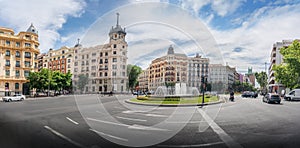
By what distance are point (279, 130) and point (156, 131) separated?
5615 millimetres

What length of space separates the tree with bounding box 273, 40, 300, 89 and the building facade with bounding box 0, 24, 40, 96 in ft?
131

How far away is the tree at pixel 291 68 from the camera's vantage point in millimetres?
34559

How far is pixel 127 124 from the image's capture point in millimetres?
9141

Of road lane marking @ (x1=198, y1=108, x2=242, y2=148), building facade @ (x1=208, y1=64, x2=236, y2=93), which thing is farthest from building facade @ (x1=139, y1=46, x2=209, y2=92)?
road lane marking @ (x1=198, y1=108, x2=242, y2=148)

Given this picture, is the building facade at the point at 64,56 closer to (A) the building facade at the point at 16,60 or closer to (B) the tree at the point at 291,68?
(A) the building facade at the point at 16,60

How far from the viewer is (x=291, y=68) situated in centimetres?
3525

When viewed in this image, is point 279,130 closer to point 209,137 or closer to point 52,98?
point 209,137

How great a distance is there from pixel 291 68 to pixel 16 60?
137ft

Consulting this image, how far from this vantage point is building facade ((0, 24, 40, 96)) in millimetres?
12008

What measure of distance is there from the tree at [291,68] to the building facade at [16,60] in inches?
1578

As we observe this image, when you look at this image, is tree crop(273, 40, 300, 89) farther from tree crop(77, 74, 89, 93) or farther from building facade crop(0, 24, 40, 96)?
building facade crop(0, 24, 40, 96)

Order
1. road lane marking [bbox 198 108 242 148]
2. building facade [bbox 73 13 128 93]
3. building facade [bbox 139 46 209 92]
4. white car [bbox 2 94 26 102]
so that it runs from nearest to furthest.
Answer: road lane marking [bbox 198 108 242 148]
building facade [bbox 73 13 128 93]
building facade [bbox 139 46 209 92]
white car [bbox 2 94 26 102]

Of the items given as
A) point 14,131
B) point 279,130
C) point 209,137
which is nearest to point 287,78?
point 279,130

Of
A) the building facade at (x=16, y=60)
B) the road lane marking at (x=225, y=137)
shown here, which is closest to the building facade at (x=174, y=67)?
the road lane marking at (x=225, y=137)
